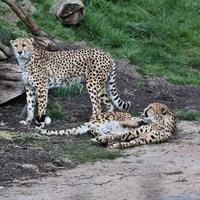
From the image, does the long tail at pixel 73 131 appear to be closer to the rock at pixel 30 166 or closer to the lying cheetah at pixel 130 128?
the lying cheetah at pixel 130 128

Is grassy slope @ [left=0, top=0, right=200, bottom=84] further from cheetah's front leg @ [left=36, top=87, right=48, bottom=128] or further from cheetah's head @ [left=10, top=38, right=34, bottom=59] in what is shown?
cheetah's front leg @ [left=36, top=87, right=48, bottom=128]

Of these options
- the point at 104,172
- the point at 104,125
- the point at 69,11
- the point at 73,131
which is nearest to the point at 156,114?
the point at 104,125

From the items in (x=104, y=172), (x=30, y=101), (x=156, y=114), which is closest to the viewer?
(x=104, y=172)

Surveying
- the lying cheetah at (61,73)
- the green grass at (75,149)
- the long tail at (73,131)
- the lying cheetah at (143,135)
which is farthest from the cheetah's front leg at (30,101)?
the lying cheetah at (143,135)

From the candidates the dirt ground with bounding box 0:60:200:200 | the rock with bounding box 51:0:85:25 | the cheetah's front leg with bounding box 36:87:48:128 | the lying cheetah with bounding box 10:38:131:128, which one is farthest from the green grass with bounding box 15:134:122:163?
the rock with bounding box 51:0:85:25

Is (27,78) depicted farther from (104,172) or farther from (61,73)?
(104,172)

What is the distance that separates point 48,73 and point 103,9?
5.33 metres

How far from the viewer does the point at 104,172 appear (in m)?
7.29

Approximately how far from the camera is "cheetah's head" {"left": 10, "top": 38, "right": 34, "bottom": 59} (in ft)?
31.9

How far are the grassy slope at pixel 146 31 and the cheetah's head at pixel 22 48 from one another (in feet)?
5.87

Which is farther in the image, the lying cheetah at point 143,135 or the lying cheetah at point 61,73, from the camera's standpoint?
the lying cheetah at point 61,73

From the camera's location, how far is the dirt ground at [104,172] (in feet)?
20.8

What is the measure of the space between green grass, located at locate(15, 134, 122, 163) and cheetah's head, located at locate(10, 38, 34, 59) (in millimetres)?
1433

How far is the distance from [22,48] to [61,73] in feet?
2.12
